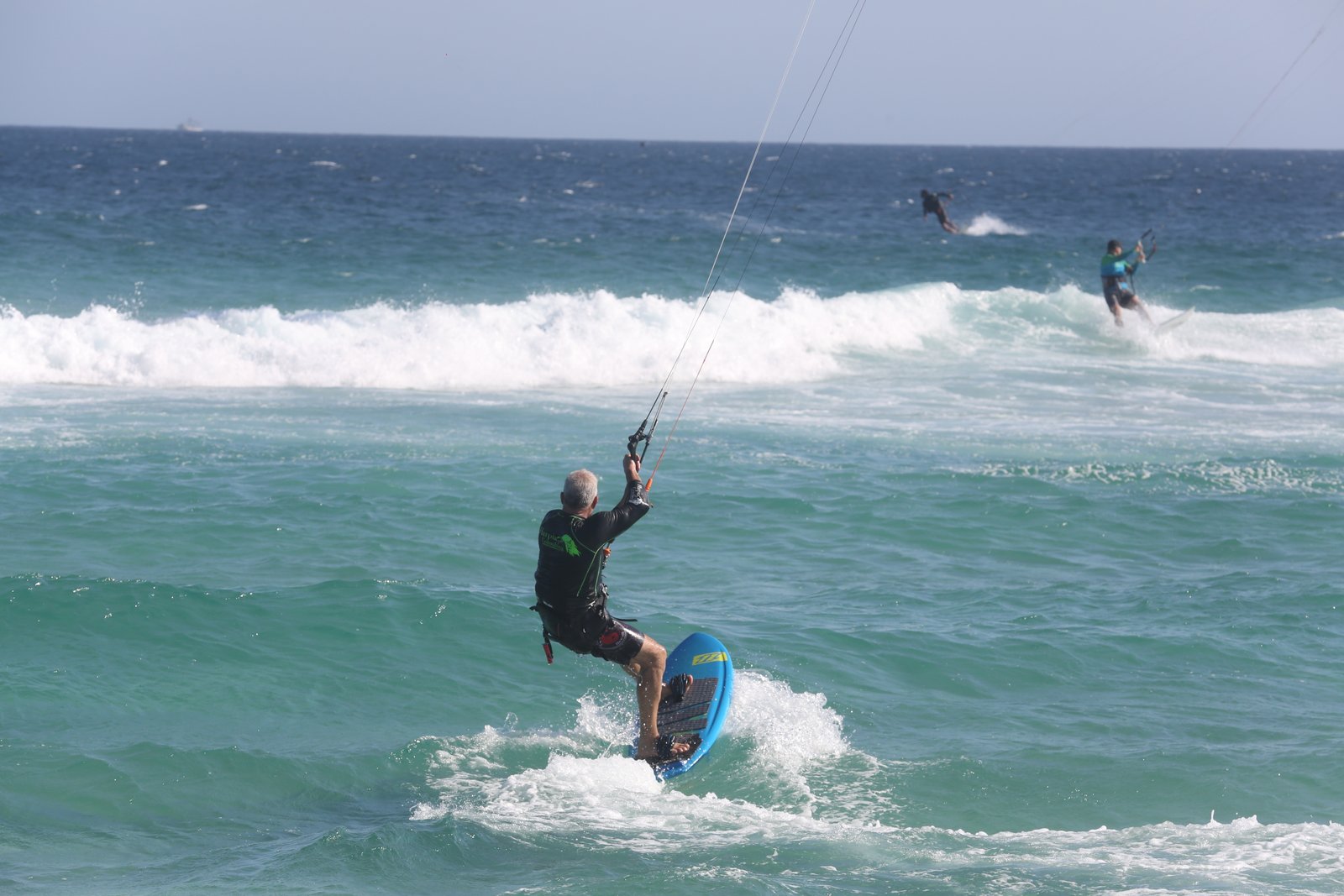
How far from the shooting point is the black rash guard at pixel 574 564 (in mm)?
6328

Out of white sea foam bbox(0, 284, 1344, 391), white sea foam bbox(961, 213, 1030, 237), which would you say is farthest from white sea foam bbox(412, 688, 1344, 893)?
white sea foam bbox(961, 213, 1030, 237)

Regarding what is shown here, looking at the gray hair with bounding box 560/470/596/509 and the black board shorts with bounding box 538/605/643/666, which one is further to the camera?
the black board shorts with bounding box 538/605/643/666

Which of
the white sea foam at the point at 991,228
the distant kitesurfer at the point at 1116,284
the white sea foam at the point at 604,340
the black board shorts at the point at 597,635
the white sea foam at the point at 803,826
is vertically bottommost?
the white sea foam at the point at 803,826

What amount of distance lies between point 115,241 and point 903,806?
3089 centimetres

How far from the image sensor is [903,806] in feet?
21.9

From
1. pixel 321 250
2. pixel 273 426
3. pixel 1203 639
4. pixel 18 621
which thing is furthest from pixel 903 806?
pixel 321 250

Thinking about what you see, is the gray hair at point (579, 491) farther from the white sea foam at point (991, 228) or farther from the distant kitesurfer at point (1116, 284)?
the white sea foam at point (991, 228)

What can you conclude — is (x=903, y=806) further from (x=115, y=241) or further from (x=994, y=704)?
(x=115, y=241)

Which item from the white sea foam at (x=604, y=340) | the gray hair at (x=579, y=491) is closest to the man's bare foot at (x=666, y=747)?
the gray hair at (x=579, y=491)

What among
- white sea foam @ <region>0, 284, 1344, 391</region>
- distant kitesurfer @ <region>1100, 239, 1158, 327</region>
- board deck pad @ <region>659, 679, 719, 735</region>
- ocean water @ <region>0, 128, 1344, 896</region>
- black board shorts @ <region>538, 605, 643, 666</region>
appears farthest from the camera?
distant kitesurfer @ <region>1100, 239, 1158, 327</region>

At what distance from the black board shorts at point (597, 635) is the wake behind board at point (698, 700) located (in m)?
0.56

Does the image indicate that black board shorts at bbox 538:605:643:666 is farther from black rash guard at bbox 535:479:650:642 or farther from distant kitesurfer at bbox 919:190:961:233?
distant kitesurfer at bbox 919:190:961:233

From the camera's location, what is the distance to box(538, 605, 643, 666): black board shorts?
6.66 metres

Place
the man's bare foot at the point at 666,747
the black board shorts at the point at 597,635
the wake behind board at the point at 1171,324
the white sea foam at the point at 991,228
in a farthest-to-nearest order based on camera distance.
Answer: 1. the white sea foam at the point at 991,228
2. the wake behind board at the point at 1171,324
3. the man's bare foot at the point at 666,747
4. the black board shorts at the point at 597,635
